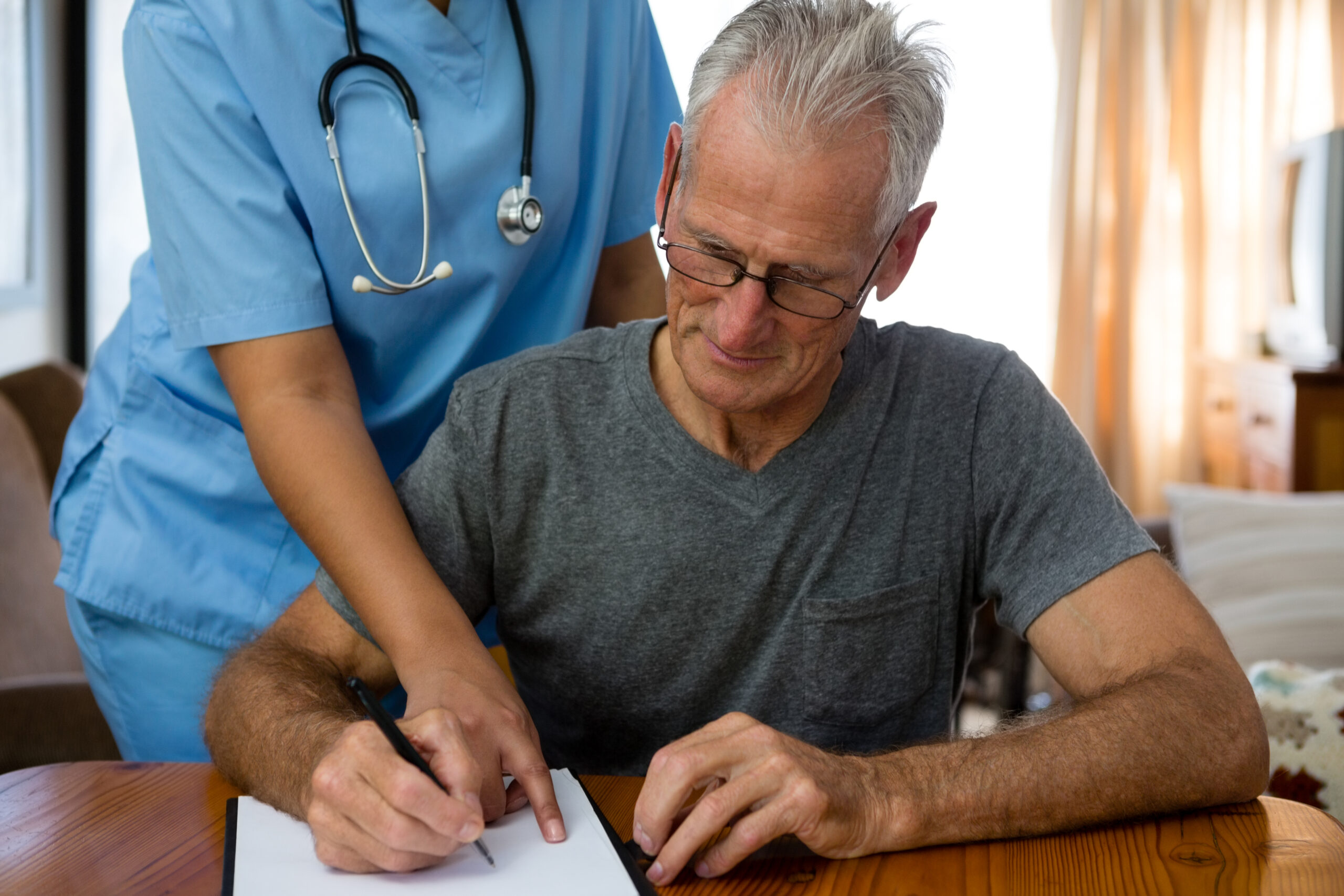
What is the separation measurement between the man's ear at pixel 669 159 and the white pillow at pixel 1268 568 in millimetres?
1391

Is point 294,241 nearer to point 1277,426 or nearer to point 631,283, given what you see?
point 631,283

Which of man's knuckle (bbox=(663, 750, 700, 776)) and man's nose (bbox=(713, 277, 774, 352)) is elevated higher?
man's nose (bbox=(713, 277, 774, 352))

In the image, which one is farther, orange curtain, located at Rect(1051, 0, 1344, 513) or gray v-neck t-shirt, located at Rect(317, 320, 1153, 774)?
orange curtain, located at Rect(1051, 0, 1344, 513)

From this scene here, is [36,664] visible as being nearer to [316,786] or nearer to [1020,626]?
[316,786]

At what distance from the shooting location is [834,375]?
1271 mm

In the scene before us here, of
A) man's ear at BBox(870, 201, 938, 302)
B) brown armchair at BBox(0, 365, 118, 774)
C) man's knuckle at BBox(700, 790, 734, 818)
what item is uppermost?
man's ear at BBox(870, 201, 938, 302)

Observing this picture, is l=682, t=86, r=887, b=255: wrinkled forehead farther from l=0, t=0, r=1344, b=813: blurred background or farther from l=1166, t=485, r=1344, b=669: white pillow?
l=0, t=0, r=1344, b=813: blurred background

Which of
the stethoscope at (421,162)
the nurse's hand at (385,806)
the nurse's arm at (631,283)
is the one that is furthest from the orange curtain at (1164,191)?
the nurse's hand at (385,806)

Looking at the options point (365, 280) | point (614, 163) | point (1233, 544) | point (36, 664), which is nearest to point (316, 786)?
point (365, 280)

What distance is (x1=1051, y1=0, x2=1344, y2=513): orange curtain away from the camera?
3.86m

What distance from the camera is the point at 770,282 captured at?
1082mm

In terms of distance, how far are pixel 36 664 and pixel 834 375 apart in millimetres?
1654

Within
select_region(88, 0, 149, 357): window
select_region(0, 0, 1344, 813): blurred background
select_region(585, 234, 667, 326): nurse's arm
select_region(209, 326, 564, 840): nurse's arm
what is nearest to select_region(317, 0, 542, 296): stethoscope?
select_region(209, 326, 564, 840): nurse's arm

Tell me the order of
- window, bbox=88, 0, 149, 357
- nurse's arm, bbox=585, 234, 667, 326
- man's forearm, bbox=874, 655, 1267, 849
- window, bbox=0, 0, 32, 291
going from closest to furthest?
man's forearm, bbox=874, 655, 1267, 849 < nurse's arm, bbox=585, 234, 667, 326 < window, bbox=0, 0, 32, 291 < window, bbox=88, 0, 149, 357
